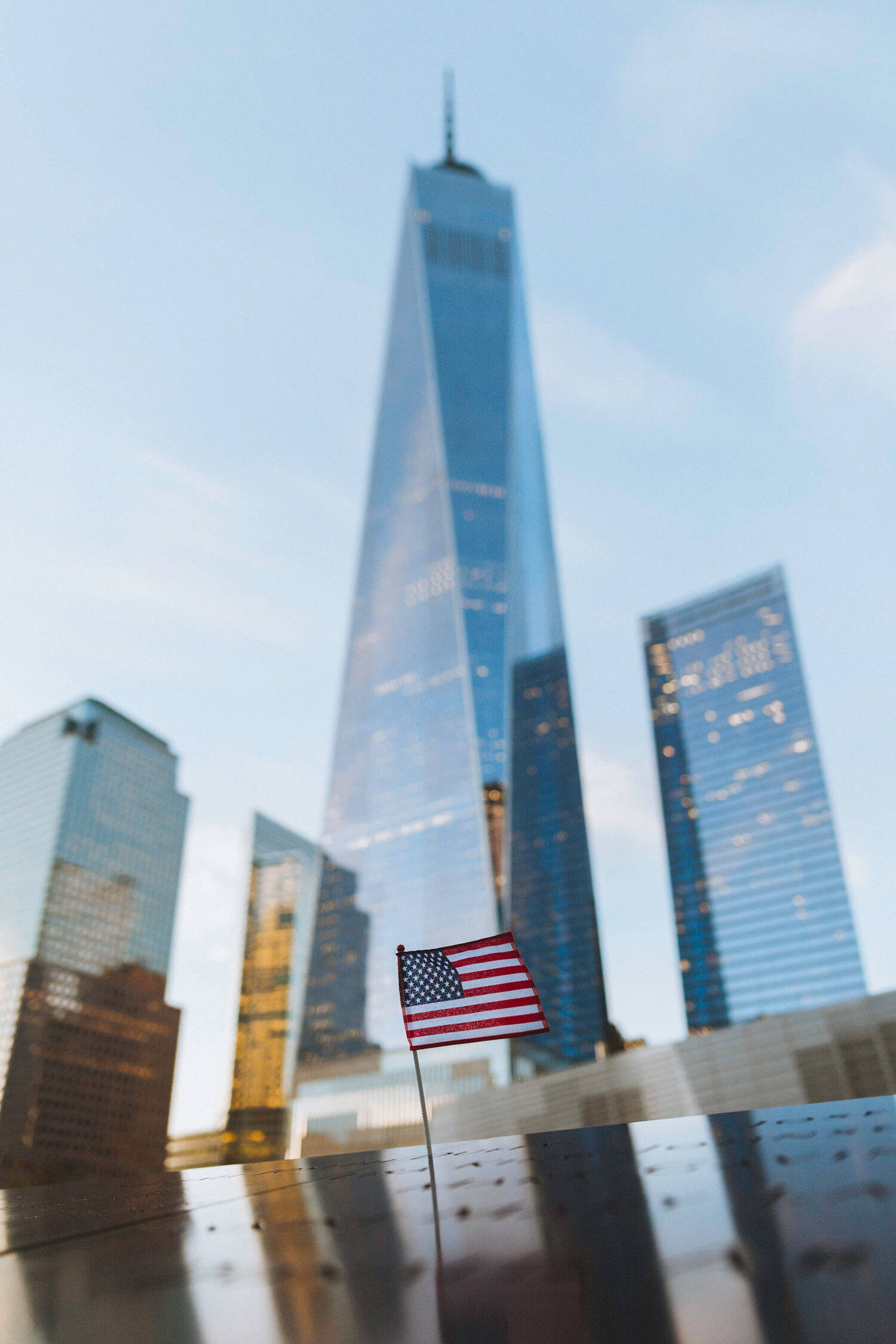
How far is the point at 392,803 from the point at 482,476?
62.2 m

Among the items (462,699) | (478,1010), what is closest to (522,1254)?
(478,1010)

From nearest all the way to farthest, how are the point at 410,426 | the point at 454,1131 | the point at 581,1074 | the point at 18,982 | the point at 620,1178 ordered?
1. the point at 620,1178
2. the point at 581,1074
3. the point at 454,1131
4. the point at 18,982
5. the point at 410,426

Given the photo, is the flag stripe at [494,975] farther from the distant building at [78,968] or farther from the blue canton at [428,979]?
the distant building at [78,968]

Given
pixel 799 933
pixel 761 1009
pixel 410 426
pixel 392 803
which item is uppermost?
pixel 410 426

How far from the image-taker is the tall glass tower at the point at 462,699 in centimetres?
15912

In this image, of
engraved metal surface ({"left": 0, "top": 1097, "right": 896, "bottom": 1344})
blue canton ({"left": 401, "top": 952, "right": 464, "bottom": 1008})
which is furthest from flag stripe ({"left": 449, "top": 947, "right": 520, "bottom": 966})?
engraved metal surface ({"left": 0, "top": 1097, "right": 896, "bottom": 1344})

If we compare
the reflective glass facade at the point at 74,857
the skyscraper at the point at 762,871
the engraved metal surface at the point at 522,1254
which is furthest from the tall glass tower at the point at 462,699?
the engraved metal surface at the point at 522,1254

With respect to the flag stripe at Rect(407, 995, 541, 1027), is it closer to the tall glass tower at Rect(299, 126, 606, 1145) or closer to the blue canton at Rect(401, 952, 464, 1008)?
the blue canton at Rect(401, 952, 464, 1008)

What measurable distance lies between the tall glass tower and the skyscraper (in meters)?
23.1

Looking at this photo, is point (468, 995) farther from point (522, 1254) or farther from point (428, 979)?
point (522, 1254)

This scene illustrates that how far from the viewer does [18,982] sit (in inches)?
6452

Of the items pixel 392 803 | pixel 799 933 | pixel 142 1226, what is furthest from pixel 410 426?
pixel 142 1226

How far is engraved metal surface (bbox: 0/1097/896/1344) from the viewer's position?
13.1 feet

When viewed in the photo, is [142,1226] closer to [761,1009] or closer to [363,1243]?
[363,1243]
